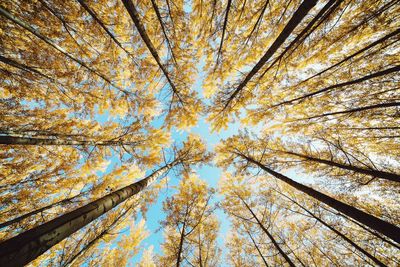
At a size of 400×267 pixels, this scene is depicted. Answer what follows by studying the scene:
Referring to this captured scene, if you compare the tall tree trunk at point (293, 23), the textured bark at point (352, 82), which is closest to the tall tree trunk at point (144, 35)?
the tall tree trunk at point (293, 23)

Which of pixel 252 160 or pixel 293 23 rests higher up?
pixel 293 23

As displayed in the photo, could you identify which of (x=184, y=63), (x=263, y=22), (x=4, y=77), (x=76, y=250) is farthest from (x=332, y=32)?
(x=76, y=250)

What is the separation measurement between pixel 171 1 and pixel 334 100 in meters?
5.42

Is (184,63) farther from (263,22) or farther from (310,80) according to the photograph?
(310,80)

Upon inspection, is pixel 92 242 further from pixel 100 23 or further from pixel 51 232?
pixel 100 23

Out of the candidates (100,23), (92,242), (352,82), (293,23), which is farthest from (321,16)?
(92,242)

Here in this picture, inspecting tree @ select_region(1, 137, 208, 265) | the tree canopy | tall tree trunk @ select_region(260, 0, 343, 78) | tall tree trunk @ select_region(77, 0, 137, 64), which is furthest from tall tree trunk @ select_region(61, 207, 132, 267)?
tall tree trunk @ select_region(260, 0, 343, 78)

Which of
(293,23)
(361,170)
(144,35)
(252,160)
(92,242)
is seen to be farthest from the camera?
(252,160)

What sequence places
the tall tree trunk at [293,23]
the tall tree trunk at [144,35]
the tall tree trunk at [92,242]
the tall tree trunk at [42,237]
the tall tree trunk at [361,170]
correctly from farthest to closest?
the tall tree trunk at [92,242] → the tall tree trunk at [361,170] → the tall tree trunk at [144,35] → the tall tree trunk at [293,23] → the tall tree trunk at [42,237]

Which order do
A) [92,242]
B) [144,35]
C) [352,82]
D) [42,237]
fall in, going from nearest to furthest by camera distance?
[42,237] → [144,35] → [352,82] → [92,242]

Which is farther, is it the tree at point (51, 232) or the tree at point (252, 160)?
the tree at point (252, 160)

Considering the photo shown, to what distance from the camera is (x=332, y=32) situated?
14.0ft

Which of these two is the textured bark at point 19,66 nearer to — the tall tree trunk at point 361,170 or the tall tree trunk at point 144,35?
the tall tree trunk at point 144,35

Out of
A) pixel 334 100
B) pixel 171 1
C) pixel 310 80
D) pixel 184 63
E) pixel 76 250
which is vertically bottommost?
pixel 76 250
